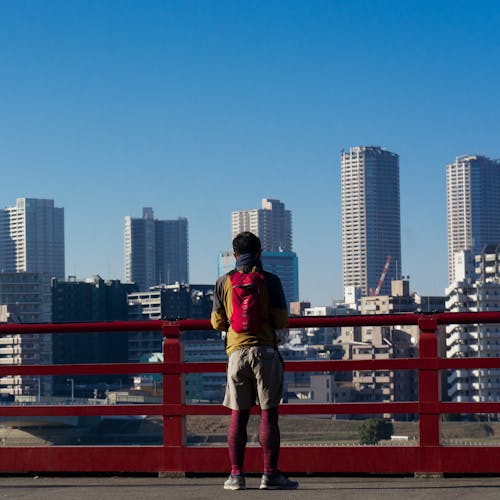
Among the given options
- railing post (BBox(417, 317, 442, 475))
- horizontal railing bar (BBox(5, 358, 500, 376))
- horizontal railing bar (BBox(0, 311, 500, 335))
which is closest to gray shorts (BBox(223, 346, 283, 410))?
horizontal railing bar (BBox(5, 358, 500, 376))

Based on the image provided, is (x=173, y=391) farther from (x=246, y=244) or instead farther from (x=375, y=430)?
(x=375, y=430)

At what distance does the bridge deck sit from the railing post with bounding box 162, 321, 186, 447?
14.7 inches

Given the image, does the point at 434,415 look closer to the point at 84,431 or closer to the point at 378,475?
the point at 378,475

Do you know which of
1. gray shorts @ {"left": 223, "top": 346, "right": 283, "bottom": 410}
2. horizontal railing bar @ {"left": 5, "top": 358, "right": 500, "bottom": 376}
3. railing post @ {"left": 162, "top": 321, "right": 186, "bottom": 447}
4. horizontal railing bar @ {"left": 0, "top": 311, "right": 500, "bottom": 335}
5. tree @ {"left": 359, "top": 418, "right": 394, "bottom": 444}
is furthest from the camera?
tree @ {"left": 359, "top": 418, "right": 394, "bottom": 444}

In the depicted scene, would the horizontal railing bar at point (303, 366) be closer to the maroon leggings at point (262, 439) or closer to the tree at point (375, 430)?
the maroon leggings at point (262, 439)

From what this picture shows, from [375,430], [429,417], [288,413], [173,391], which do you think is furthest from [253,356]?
[375,430]

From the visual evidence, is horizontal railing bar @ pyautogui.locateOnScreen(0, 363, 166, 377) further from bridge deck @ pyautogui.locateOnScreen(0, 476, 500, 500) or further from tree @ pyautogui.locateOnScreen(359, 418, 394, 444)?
tree @ pyautogui.locateOnScreen(359, 418, 394, 444)

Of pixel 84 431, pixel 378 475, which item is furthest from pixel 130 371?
pixel 84 431

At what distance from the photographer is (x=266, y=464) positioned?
1102 cm

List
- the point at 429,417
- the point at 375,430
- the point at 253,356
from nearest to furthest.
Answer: the point at 253,356 < the point at 429,417 < the point at 375,430

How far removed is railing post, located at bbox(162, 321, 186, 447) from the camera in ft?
39.8

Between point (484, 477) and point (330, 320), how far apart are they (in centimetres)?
190

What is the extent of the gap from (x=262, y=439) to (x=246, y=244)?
1.58m

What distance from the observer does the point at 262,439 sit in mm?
11047
